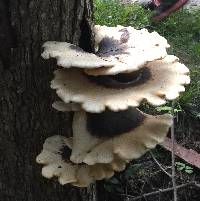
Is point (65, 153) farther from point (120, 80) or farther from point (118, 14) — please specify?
point (118, 14)

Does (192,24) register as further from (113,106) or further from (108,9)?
(113,106)

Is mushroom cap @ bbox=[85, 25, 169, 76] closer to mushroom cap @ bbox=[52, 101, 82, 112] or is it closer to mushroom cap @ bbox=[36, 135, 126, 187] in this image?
mushroom cap @ bbox=[52, 101, 82, 112]

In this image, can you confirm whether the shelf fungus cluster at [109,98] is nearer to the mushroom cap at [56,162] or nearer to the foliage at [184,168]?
the mushroom cap at [56,162]

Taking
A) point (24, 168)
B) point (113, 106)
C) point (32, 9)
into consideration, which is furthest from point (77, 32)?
point (24, 168)

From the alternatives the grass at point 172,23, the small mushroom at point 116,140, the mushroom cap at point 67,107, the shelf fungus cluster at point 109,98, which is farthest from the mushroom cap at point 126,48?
the grass at point 172,23

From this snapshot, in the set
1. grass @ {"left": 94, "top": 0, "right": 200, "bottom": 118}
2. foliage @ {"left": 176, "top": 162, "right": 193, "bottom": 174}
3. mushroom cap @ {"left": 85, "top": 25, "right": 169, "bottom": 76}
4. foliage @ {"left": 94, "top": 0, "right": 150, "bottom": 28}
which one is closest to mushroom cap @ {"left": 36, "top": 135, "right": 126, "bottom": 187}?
mushroom cap @ {"left": 85, "top": 25, "right": 169, "bottom": 76}
